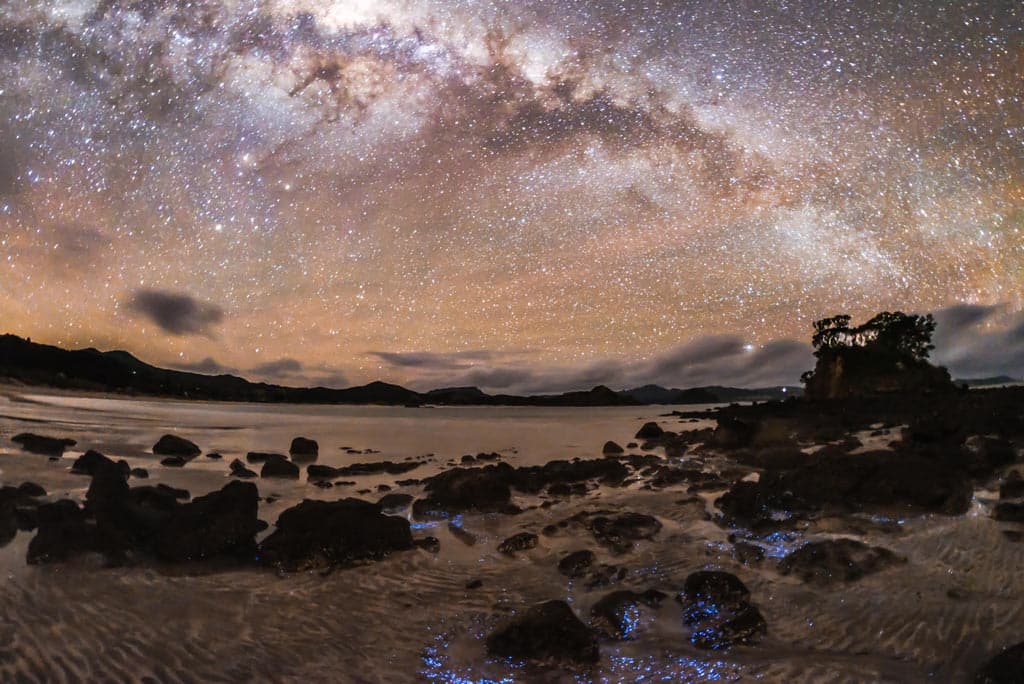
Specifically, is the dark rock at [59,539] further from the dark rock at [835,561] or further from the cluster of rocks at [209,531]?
the dark rock at [835,561]

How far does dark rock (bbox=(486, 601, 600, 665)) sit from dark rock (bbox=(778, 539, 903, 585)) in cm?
394

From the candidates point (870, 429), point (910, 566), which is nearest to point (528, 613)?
point (910, 566)

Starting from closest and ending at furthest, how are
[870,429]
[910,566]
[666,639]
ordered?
[666,639] → [910,566] → [870,429]

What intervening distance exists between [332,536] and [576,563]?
455 cm

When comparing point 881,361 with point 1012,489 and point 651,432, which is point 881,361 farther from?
point 1012,489

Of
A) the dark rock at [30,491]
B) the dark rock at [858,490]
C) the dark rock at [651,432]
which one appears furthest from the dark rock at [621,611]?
the dark rock at [651,432]

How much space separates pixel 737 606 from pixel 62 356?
14364cm

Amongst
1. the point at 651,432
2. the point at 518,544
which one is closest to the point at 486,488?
the point at 518,544

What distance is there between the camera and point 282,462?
2117 centimetres

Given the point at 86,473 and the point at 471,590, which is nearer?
the point at 471,590

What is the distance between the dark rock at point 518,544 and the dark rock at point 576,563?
4.16 feet

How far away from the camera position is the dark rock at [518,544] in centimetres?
998

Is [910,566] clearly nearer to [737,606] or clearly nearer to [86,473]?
[737,606]

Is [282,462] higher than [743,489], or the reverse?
[743,489]
